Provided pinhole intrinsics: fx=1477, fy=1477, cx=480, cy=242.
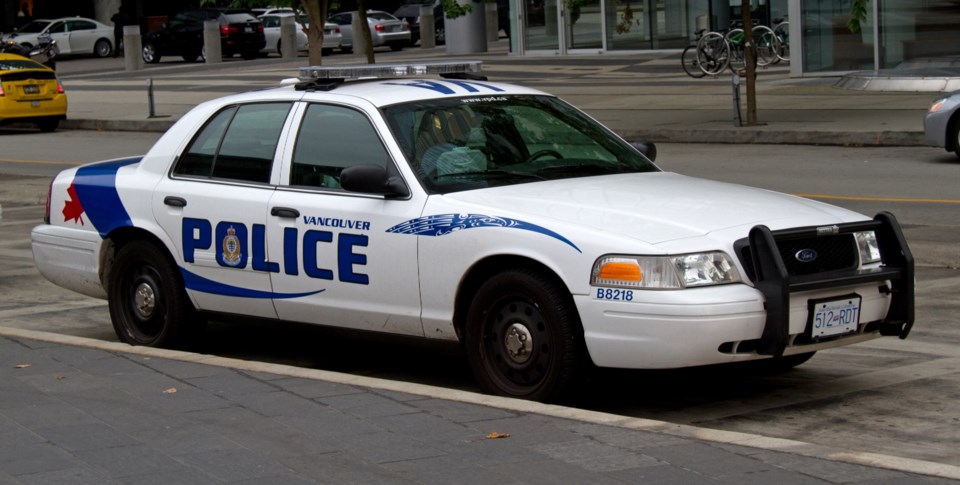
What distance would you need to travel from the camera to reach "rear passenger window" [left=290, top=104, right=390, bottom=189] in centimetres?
733

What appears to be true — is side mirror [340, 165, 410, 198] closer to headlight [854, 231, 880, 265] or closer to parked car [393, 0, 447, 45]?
headlight [854, 231, 880, 265]

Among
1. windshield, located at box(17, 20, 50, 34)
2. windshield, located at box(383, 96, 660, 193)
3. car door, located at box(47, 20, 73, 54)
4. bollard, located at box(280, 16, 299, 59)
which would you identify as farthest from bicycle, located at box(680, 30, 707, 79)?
windshield, located at box(17, 20, 50, 34)

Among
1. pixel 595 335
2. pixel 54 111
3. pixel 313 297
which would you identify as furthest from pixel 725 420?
pixel 54 111

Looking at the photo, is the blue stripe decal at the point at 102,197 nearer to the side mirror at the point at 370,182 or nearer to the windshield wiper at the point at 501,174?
the side mirror at the point at 370,182

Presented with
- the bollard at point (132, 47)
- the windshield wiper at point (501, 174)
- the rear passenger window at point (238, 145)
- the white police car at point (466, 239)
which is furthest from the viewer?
the bollard at point (132, 47)

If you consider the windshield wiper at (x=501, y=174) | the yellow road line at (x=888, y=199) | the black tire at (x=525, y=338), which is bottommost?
the yellow road line at (x=888, y=199)

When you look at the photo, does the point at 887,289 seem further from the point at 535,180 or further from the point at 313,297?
the point at 313,297

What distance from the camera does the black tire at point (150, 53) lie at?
1934 inches

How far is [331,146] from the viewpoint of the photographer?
751 centimetres

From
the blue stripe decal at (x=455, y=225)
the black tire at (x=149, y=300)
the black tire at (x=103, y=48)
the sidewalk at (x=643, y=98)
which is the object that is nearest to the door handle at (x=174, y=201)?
the black tire at (x=149, y=300)

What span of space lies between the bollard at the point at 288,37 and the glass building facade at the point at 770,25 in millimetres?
8785

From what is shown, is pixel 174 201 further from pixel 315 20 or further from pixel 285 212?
pixel 315 20

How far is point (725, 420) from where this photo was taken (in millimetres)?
6516

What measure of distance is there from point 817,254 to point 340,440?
89.5 inches
